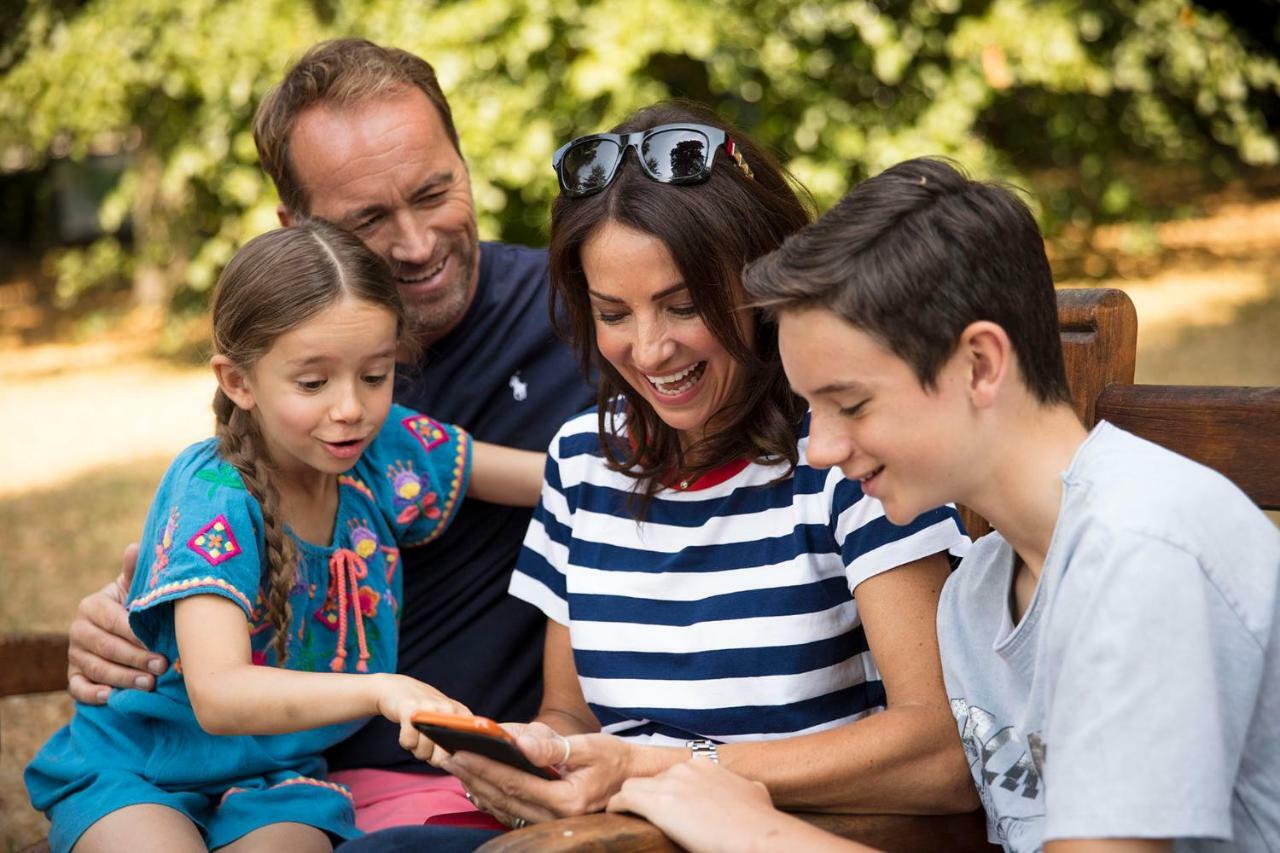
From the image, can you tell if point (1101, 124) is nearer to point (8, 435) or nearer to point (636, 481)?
point (8, 435)

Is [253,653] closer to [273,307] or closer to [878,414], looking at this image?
[273,307]

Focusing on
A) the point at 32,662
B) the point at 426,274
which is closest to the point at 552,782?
the point at 426,274

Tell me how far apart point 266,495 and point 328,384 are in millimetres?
209

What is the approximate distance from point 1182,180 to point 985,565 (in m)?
13.1

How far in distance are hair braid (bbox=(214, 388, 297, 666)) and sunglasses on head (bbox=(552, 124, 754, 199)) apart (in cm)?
70

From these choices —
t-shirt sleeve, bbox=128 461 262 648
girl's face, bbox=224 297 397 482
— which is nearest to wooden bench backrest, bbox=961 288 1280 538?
girl's face, bbox=224 297 397 482

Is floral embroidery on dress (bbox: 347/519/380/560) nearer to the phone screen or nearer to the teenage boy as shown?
the phone screen

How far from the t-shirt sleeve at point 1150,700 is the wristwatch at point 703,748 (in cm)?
58

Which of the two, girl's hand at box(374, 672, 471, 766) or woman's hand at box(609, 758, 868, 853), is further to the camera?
girl's hand at box(374, 672, 471, 766)

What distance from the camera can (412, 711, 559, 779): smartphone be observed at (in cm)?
173

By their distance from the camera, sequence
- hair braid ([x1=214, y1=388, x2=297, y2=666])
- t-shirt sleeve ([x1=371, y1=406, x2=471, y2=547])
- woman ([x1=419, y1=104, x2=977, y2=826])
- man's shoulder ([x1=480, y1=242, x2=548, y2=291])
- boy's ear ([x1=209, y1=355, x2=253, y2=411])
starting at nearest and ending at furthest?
woman ([x1=419, y1=104, x2=977, y2=826])
hair braid ([x1=214, y1=388, x2=297, y2=666])
boy's ear ([x1=209, y1=355, x2=253, y2=411])
t-shirt sleeve ([x1=371, y1=406, x2=471, y2=547])
man's shoulder ([x1=480, y1=242, x2=548, y2=291])

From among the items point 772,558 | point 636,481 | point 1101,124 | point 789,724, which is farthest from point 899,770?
point 1101,124

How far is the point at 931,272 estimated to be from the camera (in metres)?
1.61

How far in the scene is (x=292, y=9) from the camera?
8133 millimetres
